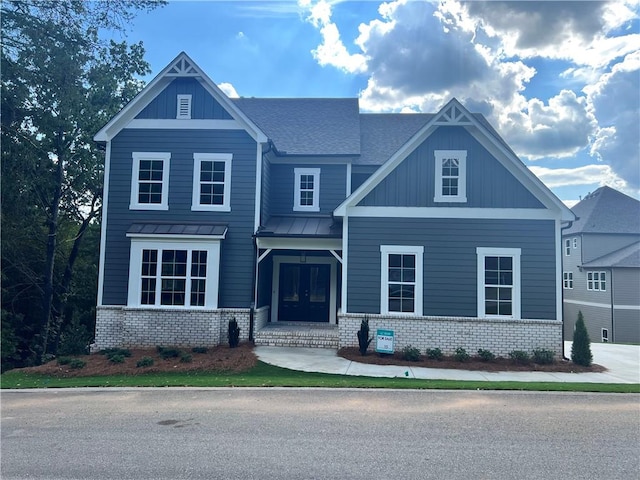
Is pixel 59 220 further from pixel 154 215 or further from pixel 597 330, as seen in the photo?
pixel 597 330

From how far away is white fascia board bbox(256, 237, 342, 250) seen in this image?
14.5 m

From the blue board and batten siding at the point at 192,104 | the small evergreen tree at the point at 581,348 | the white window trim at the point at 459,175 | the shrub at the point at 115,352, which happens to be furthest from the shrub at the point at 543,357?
the blue board and batten siding at the point at 192,104

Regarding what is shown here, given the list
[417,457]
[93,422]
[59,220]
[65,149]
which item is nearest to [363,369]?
[417,457]

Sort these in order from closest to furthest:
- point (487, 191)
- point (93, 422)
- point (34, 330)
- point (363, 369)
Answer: point (93, 422)
point (363, 369)
point (487, 191)
point (34, 330)

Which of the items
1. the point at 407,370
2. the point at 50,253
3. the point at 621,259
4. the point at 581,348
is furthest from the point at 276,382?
the point at 621,259

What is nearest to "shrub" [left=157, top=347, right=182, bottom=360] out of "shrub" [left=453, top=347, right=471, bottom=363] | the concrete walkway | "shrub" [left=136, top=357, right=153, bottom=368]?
"shrub" [left=136, top=357, right=153, bottom=368]

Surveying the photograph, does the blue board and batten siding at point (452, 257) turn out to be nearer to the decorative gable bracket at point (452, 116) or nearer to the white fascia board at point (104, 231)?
the decorative gable bracket at point (452, 116)

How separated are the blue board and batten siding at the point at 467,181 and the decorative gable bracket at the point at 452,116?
0.23 meters

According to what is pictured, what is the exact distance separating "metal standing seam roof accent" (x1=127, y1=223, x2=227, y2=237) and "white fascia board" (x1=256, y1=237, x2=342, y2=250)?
144 centimetres

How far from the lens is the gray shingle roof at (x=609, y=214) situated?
35.1m

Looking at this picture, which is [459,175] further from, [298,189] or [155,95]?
[155,95]

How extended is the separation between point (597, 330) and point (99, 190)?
35.8 metres

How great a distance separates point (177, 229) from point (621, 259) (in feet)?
105

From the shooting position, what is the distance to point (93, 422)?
266 inches
